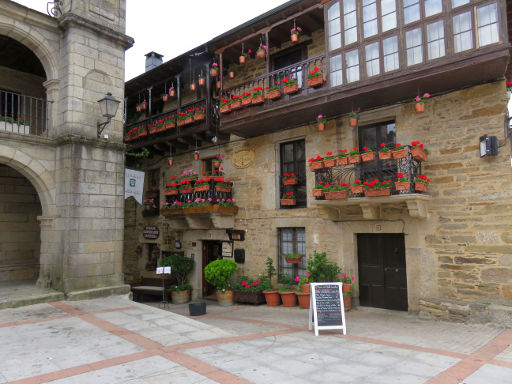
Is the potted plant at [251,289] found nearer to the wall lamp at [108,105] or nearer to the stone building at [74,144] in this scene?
the stone building at [74,144]

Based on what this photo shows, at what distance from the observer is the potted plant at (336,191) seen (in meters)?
8.59

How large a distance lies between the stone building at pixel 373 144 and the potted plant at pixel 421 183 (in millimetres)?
117

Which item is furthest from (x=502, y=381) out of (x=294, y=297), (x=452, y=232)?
(x=294, y=297)

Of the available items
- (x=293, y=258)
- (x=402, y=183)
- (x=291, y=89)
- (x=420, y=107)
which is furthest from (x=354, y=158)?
(x=293, y=258)

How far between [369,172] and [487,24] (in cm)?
371

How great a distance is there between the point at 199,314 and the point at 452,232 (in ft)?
20.6

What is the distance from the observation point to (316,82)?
355 inches

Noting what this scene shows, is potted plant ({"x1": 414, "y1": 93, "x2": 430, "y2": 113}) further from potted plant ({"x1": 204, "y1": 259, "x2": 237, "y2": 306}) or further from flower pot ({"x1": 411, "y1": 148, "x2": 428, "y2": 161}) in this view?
potted plant ({"x1": 204, "y1": 259, "x2": 237, "y2": 306})

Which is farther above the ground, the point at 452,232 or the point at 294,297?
the point at 452,232

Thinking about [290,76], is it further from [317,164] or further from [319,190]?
[319,190]

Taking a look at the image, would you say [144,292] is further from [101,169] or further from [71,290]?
[101,169]

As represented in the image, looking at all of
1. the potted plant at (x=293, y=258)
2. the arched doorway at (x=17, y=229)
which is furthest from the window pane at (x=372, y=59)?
the arched doorway at (x=17, y=229)

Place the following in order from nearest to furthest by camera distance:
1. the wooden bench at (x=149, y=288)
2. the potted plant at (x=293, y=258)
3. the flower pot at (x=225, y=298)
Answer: the potted plant at (x=293, y=258) < the flower pot at (x=225, y=298) < the wooden bench at (x=149, y=288)

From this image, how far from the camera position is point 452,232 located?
7.91 meters
